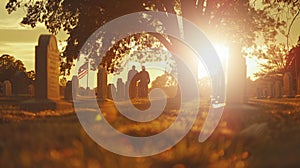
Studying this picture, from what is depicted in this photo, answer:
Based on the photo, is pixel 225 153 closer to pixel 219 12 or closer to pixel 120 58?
pixel 219 12

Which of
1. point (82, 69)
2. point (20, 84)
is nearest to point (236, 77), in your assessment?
point (82, 69)

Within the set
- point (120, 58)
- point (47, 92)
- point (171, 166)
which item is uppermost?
point (120, 58)

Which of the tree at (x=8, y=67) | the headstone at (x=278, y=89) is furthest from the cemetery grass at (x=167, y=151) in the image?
the tree at (x=8, y=67)

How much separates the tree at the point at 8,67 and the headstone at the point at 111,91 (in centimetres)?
3239

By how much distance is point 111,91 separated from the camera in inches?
1361

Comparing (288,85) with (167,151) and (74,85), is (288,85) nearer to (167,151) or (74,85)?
(74,85)

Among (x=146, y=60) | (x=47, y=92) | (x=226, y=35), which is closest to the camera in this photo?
(x=47, y=92)

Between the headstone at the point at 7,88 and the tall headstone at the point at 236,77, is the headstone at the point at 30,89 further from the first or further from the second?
the tall headstone at the point at 236,77

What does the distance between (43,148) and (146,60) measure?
32885 mm

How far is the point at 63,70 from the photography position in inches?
1223

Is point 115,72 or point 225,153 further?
point 115,72

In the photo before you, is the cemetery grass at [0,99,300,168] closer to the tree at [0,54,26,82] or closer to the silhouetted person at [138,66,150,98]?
the silhouetted person at [138,66,150,98]

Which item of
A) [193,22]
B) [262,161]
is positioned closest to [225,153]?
[262,161]

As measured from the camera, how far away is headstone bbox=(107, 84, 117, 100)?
112ft
